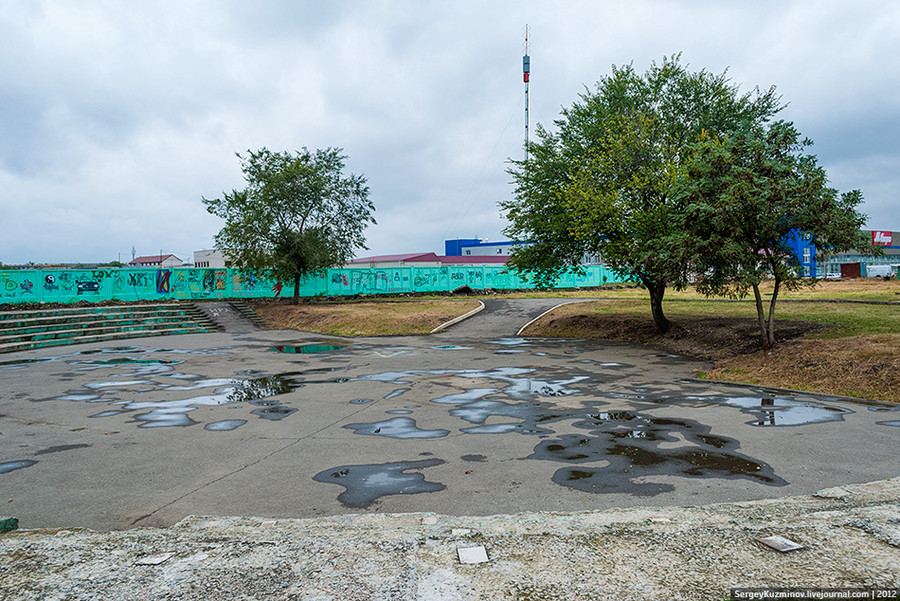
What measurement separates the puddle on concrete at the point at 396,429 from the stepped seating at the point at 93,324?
Answer: 15991mm

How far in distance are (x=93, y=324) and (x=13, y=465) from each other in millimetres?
18441

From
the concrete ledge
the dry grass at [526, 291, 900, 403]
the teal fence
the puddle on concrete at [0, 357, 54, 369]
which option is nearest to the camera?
the concrete ledge

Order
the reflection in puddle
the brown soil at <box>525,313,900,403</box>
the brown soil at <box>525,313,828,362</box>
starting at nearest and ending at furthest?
the reflection in puddle, the brown soil at <box>525,313,900,403</box>, the brown soil at <box>525,313,828,362</box>

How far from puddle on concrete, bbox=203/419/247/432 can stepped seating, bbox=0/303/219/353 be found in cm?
1404

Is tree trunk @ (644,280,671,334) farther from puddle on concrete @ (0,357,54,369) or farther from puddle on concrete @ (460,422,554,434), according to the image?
puddle on concrete @ (0,357,54,369)

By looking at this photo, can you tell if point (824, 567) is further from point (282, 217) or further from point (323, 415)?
point (282, 217)

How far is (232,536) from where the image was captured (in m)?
3.98

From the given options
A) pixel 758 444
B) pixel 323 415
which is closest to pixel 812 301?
pixel 758 444

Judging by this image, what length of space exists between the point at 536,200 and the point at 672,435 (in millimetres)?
13990

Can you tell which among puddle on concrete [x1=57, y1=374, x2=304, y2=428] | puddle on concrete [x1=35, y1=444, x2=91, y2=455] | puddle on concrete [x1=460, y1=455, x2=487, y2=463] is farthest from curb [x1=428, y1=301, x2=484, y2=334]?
puddle on concrete [x1=460, y1=455, x2=487, y2=463]

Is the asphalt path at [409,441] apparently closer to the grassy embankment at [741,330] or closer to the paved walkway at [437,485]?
the paved walkway at [437,485]

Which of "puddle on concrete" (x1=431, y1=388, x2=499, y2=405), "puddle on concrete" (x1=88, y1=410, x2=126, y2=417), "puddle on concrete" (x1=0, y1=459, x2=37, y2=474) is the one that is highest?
"puddle on concrete" (x1=431, y1=388, x2=499, y2=405)

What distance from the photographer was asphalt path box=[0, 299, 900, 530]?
5316mm

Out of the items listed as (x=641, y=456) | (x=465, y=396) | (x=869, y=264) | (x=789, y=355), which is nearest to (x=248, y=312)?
(x=465, y=396)
